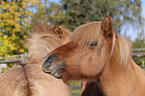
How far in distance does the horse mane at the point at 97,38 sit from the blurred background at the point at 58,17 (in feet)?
1.21

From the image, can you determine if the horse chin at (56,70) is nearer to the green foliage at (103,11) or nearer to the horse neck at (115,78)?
the horse neck at (115,78)

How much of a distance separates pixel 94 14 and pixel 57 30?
71.4 ft

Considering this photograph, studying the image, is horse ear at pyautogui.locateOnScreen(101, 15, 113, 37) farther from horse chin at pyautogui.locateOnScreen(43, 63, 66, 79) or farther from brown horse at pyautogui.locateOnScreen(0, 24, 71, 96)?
brown horse at pyautogui.locateOnScreen(0, 24, 71, 96)

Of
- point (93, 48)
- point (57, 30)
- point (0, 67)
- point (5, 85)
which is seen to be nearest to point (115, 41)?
point (93, 48)

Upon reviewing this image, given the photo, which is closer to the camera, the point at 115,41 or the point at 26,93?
the point at 26,93

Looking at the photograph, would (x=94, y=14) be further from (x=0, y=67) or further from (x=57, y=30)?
(x=57, y=30)

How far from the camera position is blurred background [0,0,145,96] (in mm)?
11320

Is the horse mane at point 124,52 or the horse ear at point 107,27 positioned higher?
the horse ear at point 107,27

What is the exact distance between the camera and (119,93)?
2311 mm

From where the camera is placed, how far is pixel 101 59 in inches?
89.4

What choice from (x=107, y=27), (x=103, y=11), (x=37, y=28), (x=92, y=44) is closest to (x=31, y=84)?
(x=92, y=44)

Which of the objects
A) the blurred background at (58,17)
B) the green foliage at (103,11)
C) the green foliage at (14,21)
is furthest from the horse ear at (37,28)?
the green foliage at (103,11)

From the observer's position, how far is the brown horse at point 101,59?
7.34ft

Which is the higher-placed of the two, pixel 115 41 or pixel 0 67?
pixel 115 41
